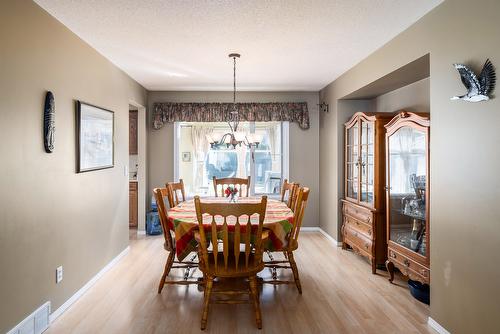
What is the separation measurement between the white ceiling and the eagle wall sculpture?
714mm

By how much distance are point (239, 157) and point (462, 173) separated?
404 centimetres

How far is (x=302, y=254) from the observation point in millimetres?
4379

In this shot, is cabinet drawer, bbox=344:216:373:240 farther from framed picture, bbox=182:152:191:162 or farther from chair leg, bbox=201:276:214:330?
framed picture, bbox=182:152:191:162

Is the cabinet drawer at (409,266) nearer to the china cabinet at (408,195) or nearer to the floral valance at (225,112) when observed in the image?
the china cabinet at (408,195)

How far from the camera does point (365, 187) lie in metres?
A: 4.05

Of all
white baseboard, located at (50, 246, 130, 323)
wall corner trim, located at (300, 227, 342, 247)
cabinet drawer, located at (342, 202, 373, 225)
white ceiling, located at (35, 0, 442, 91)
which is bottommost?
white baseboard, located at (50, 246, 130, 323)

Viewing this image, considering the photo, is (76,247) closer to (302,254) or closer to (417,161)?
(302,254)

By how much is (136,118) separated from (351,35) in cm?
396

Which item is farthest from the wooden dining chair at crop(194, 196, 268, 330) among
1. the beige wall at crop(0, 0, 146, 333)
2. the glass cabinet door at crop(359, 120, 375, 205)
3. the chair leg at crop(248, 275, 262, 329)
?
the glass cabinet door at crop(359, 120, 375, 205)

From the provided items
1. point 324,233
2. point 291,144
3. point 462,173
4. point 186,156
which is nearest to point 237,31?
point 462,173

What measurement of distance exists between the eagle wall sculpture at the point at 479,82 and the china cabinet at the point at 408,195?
2.48 feet

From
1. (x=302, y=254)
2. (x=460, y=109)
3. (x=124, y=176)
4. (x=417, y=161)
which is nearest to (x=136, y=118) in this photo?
(x=124, y=176)

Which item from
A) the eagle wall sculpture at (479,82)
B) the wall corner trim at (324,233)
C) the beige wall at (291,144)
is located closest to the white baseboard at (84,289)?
the beige wall at (291,144)

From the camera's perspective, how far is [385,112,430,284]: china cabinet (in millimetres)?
2877
